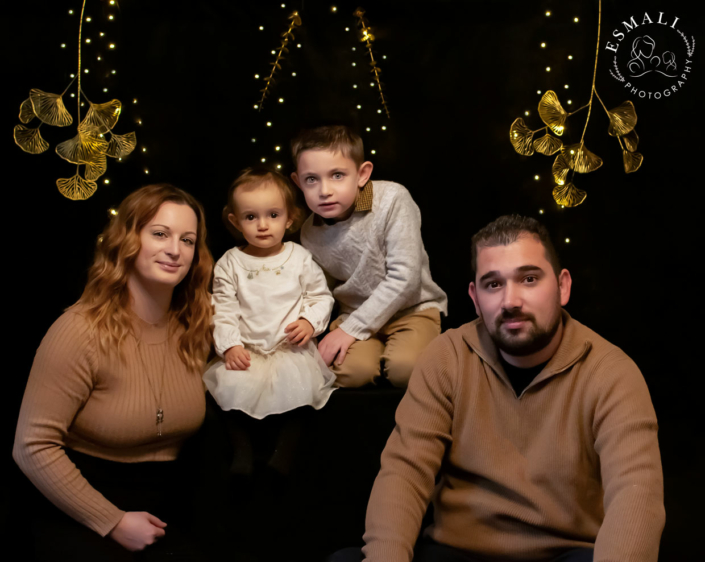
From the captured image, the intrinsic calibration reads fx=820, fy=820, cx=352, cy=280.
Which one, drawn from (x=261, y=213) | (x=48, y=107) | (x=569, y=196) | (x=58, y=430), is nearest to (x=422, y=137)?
(x=569, y=196)

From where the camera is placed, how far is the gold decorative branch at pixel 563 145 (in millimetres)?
2934

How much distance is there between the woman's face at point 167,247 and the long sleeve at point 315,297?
0.43 meters

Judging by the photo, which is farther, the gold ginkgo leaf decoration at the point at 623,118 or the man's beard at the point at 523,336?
the gold ginkgo leaf decoration at the point at 623,118

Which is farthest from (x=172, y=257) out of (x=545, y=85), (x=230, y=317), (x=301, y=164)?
(x=545, y=85)

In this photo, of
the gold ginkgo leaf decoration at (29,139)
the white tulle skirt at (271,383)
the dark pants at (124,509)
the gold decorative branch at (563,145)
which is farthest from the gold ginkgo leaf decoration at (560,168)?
the gold ginkgo leaf decoration at (29,139)

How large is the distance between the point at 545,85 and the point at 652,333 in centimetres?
108

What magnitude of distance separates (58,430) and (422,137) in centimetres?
179

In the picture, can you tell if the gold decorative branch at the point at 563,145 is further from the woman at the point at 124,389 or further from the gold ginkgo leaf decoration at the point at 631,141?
the woman at the point at 124,389

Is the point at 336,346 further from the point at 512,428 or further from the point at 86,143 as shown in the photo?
the point at 86,143

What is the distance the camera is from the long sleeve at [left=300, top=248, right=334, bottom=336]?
267 centimetres

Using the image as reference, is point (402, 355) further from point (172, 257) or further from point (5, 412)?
point (5, 412)

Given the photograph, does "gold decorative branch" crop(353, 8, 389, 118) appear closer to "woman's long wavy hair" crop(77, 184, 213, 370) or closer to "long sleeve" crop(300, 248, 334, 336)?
"long sleeve" crop(300, 248, 334, 336)

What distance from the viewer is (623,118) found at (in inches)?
117

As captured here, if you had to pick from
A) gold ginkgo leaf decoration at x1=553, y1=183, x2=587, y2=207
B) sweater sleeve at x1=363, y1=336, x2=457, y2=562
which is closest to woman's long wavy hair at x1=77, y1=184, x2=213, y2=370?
sweater sleeve at x1=363, y1=336, x2=457, y2=562
